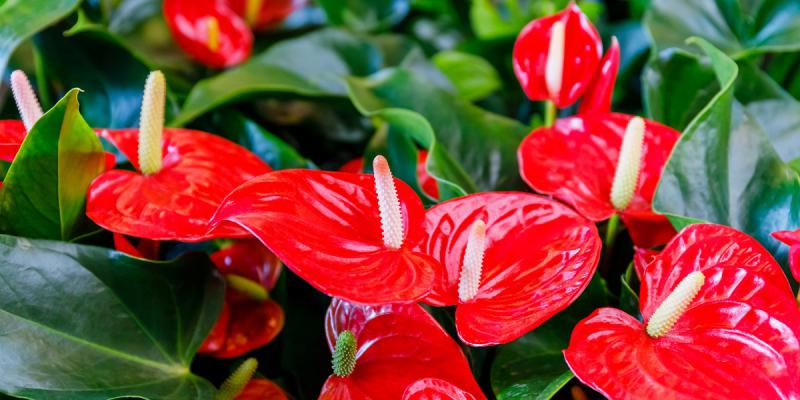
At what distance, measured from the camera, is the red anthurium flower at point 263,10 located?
1.14 metres

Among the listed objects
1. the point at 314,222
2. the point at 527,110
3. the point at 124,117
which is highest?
the point at 314,222

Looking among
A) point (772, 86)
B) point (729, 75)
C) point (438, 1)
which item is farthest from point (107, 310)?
point (438, 1)

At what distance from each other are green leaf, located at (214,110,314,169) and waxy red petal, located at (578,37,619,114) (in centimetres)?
27

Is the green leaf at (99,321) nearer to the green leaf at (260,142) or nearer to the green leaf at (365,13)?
the green leaf at (260,142)

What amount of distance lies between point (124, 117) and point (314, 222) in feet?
1.60

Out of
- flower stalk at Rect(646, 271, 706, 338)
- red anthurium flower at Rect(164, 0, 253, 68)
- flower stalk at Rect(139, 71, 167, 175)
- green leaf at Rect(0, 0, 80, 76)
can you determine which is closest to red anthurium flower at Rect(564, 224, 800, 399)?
flower stalk at Rect(646, 271, 706, 338)

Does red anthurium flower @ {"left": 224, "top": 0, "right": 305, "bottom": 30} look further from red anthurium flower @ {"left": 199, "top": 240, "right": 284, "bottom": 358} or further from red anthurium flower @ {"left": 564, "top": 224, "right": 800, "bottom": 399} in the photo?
red anthurium flower @ {"left": 564, "top": 224, "right": 800, "bottom": 399}

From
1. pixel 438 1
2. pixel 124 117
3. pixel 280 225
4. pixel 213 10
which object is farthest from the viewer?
pixel 438 1

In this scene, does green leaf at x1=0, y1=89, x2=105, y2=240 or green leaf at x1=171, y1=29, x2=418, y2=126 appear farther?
green leaf at x1=171, y1=29, x2=418, y2=126

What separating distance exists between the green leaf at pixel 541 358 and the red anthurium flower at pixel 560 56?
0.18 metres

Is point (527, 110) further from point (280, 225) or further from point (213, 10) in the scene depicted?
point (280, 225)

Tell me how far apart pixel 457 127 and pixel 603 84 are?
0.51ft

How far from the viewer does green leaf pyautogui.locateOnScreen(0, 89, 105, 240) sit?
21.8 inches

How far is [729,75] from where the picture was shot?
0.62 m
